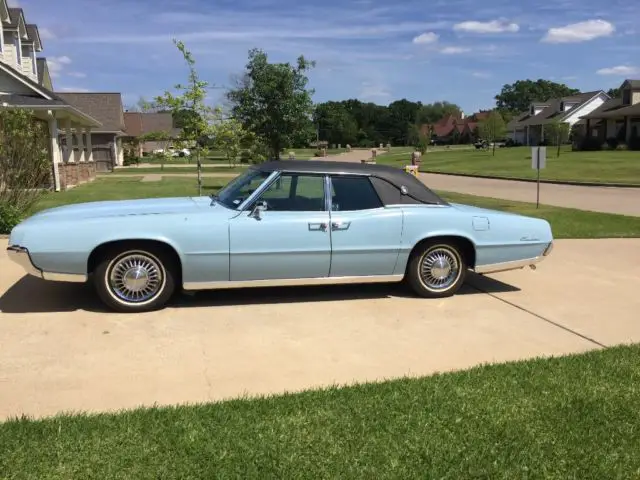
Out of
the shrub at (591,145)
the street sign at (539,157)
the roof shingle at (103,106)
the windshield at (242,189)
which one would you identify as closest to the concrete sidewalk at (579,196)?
the street sign at (539,157)

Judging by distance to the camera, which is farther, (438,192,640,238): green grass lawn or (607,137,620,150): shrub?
(607,137,620,150): shrub

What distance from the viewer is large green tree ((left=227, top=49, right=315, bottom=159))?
883 inches

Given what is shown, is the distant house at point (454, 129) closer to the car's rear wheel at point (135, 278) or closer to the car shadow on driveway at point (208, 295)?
the car shadow on driveway at point (208, 295)

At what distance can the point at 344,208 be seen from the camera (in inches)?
233

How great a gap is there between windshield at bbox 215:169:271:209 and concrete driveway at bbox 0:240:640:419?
94 centimetres

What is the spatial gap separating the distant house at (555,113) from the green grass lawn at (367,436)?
231 ft

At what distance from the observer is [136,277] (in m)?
5.36

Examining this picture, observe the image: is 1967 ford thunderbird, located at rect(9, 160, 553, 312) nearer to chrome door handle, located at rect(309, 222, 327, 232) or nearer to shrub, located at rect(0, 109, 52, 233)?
chrome door handle, located at rect(309, 222, 327, 232)

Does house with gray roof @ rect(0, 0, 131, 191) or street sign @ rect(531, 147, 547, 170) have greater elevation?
house with gray roof @ rect(0, 0, 131, 191)

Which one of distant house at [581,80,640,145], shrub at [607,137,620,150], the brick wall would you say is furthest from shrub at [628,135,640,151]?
the brick wall

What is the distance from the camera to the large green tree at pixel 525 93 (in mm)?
173375

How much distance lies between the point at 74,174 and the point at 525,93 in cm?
17306

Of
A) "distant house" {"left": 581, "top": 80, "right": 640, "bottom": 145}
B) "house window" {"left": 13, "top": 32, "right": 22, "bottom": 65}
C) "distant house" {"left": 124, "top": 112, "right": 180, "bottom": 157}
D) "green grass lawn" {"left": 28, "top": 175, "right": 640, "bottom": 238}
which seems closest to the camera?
"green grass lawn" {"left": 28, "top": 175, "right": 640, "bottom": 238}

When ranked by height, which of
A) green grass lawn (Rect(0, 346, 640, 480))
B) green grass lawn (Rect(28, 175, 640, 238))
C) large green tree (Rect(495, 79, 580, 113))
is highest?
large green tree (Rect(495, 79, 580, 113))
